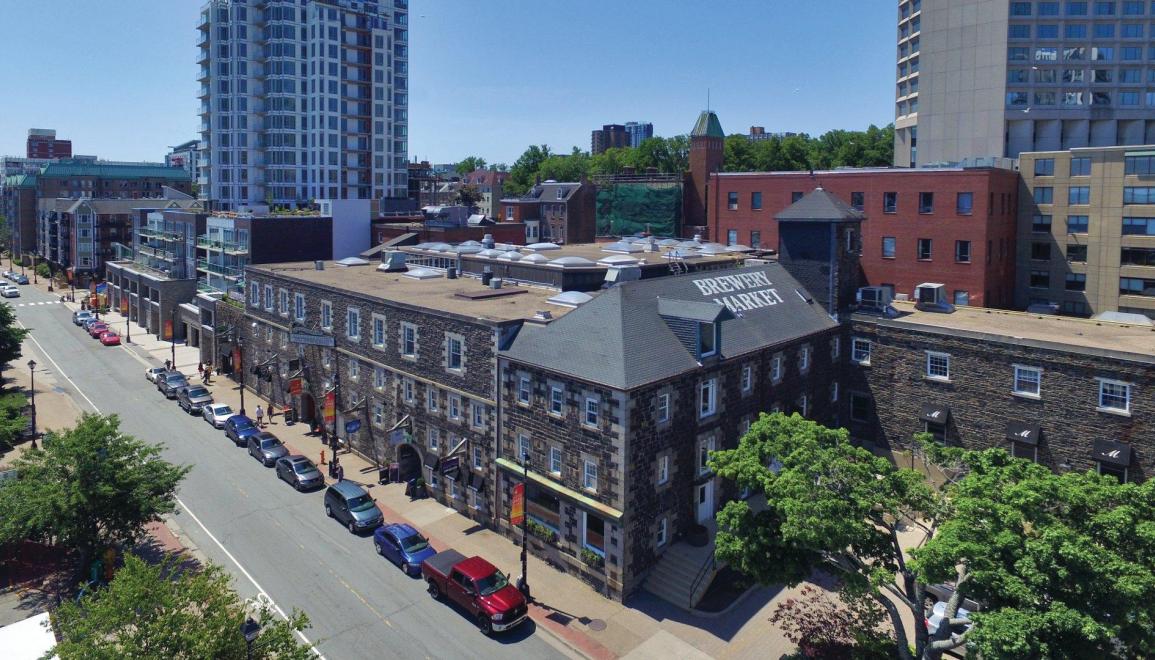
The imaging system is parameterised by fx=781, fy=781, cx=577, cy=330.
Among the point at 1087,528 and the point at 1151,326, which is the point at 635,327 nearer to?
→ the point at 1087,528

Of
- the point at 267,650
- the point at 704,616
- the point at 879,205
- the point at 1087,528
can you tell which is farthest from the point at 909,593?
the point at 879,205

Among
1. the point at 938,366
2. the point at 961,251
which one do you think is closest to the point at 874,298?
the point at 938,366

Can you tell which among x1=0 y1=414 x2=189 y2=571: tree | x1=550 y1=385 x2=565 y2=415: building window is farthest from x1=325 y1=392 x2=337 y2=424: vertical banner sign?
x1=550 y1=385 x2=565 y2=415: building window

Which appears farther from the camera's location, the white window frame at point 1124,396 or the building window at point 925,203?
the building window at point 925,203

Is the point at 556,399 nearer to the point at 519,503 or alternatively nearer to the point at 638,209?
the point at 519,503

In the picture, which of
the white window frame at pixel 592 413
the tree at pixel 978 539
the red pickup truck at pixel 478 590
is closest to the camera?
the tree at pixel 978 539

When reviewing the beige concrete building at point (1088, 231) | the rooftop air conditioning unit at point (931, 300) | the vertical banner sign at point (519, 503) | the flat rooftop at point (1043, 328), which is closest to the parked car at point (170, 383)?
the vertical banner sign at point (519, 503)

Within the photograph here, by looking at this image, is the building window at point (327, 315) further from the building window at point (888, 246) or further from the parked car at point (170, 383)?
the building window at point (888, 246)
